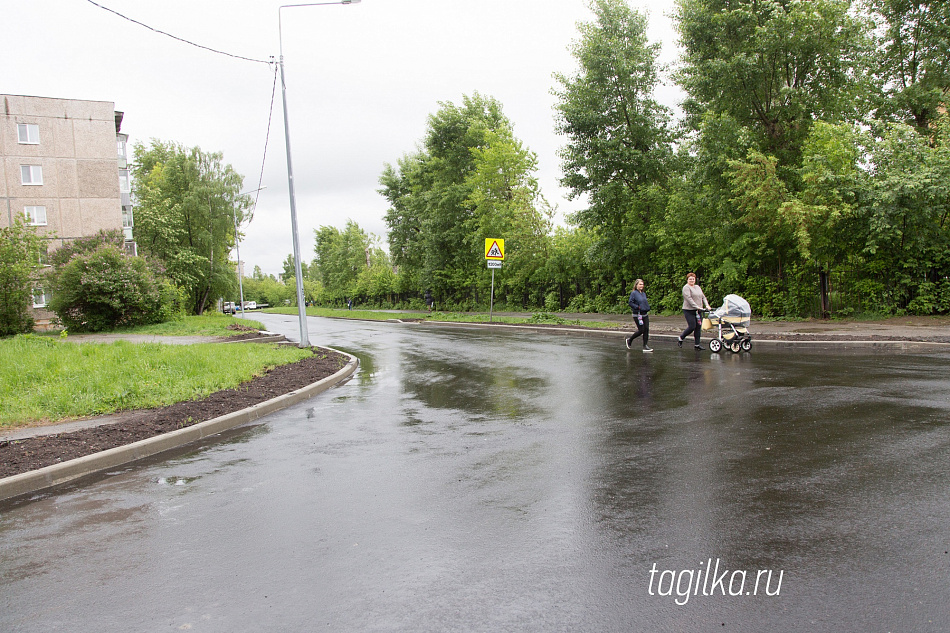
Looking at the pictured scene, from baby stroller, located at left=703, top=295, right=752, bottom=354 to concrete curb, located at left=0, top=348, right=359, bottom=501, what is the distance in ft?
30.6

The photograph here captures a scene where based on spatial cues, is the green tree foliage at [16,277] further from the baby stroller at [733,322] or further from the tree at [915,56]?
the tree at [915,56]

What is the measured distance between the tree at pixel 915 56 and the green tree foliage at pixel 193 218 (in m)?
40.5

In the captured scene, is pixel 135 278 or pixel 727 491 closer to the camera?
pixel 727 491

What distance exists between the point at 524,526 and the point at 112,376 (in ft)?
30.2

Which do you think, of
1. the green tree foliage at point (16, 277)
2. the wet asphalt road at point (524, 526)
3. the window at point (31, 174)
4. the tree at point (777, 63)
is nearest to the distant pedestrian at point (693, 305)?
the wet asphalt road at point (524, 526)

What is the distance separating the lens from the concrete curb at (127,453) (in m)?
5.62

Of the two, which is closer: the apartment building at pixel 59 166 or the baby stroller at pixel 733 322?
the baby stroller at pixel 733 322

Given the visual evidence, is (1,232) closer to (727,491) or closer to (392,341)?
(392,341)

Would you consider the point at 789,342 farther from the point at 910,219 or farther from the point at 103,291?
the point at 103,291

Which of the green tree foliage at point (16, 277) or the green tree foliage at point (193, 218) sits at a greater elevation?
the green tree foliage at point (193, 218)

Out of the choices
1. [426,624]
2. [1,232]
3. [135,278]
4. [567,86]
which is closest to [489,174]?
[567,86]

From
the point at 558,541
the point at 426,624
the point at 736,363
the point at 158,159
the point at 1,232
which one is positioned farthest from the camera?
the point at 158,159

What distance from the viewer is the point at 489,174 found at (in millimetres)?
33438

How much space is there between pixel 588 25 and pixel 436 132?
17.3 metres
